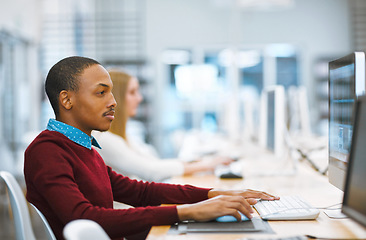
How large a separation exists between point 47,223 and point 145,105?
6.80 metres

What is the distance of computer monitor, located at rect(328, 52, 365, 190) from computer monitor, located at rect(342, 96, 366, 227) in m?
0.26

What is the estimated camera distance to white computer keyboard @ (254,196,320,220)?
1148 mm

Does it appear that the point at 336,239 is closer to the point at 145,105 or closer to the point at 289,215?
the point at 289,215

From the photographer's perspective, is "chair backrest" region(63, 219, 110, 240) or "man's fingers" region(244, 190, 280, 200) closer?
"chair backrest" region(63, 219, 110, 240)

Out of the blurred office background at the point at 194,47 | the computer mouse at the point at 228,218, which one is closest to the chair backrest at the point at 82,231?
the computer mouse at the point at 228,218

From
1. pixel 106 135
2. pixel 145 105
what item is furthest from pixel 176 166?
pixel 145 105

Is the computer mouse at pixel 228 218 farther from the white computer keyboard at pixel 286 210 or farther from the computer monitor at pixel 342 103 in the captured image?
the computer monitor at pixel 342 103

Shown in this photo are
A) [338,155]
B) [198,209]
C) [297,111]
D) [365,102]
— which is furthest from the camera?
[297,111]

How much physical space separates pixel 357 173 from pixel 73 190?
0.67 m

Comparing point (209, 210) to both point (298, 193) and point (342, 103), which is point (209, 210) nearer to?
point (342, 103)

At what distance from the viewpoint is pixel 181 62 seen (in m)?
8.31

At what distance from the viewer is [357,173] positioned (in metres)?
0.91

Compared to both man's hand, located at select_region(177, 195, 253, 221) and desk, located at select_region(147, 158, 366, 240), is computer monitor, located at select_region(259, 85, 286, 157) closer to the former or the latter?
desk, located at select_region(147, 158, 366, 240)

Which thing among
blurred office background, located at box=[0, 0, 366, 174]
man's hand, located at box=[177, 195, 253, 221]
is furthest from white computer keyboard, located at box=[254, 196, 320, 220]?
blurred office background, located at box=[0, 0, 366, 174]
